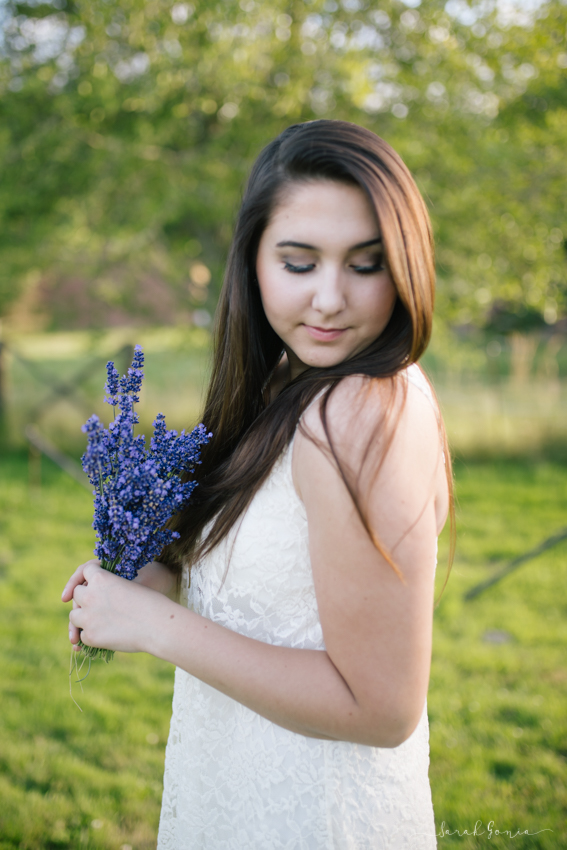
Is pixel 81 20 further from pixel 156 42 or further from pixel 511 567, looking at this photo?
pixel 511 567

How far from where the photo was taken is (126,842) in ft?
9.13

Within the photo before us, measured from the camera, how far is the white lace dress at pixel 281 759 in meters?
1.33

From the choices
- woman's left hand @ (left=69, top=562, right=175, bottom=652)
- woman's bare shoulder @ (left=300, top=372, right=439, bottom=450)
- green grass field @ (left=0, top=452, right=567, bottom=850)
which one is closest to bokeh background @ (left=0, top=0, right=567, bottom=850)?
green grass field @ (left=0, top=452, right=567, bottom=850)

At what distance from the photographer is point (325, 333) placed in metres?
1.34

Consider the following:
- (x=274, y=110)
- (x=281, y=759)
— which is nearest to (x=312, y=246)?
(x=281, y=759)

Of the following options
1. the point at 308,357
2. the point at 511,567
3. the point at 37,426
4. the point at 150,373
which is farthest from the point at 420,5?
the point at 150,373

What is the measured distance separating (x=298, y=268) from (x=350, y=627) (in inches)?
27.5

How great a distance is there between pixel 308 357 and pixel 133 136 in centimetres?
625

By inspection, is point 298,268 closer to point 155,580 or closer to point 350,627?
point 350,627

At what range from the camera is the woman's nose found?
1.27 metres

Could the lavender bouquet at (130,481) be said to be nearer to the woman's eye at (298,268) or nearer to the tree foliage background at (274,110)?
the woman's eye at (298,268)

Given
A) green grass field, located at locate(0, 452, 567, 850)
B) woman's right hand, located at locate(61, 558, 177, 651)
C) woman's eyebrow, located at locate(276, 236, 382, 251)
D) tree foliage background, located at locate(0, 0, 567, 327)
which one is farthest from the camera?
tree foliage background, located at locate(0, 0, 567, 327)

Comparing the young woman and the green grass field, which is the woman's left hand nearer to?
the young woman

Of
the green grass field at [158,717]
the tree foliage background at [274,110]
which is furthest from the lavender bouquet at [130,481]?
the tree foliage background at [274,110]
